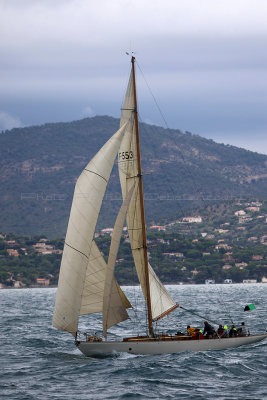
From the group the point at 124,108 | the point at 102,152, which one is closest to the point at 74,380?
the point at 102,152

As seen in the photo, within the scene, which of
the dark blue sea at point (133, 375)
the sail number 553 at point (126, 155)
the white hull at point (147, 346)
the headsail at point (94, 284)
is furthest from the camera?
the sail number 553 at point (126, 155)

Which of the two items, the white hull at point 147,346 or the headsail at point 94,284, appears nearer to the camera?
the white hull at point 147,346

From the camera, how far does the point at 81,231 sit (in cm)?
3572

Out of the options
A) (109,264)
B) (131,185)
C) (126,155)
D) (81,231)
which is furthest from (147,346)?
(126,155)

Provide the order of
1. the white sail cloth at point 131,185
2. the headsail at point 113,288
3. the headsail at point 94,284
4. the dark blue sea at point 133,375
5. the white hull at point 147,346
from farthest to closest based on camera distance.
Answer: the white sail cloth at point 131,185, the headsail at point 94,284, the white hull at point 147,346, the headsail at point 113,288, the dark blue sea at point 133,375

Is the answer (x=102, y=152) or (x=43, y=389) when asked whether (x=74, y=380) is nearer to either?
(x=43, y=389)

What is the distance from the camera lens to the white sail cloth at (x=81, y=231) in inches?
1406

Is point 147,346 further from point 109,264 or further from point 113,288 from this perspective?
point 109,264

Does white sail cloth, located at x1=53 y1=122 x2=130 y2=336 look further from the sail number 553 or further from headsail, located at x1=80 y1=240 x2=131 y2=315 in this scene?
the sail number 553

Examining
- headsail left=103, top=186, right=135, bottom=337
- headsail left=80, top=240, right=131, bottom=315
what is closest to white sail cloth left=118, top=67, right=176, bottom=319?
headsail left=103, top=186, right=135, bottom=337

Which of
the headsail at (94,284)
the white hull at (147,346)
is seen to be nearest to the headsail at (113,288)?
the headsail at (94,284)

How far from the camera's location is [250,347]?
1583 inches

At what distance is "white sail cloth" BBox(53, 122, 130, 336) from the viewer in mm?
35719

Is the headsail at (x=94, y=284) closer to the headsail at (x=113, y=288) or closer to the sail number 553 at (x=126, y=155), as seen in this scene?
the headsail at (x=113, y=288)
